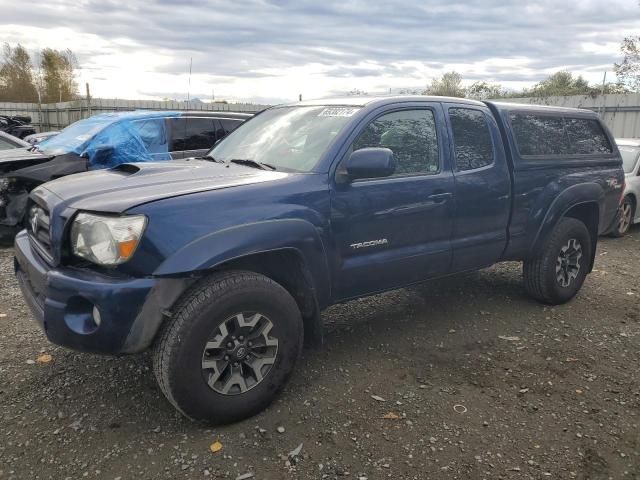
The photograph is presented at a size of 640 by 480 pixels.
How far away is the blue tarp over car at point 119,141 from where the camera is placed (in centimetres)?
689

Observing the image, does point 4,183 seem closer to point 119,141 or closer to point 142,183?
point 119,141

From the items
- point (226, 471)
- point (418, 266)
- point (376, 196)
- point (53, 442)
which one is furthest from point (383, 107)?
point (53, 442)

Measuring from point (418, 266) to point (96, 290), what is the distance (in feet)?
7.11

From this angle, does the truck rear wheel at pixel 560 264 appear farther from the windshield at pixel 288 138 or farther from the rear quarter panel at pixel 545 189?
the windshield at pixel 288 138

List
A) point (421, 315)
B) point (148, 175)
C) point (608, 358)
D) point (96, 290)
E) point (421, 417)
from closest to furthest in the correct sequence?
point (96, 290) < point (421, 417) < point (148, 175) < point (608, 358) < point (421, 315)

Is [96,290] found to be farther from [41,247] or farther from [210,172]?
[210,172]

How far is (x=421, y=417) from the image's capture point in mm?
3080

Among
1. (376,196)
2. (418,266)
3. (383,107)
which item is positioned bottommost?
(418,266)

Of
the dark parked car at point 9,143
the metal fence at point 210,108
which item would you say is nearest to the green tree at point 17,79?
the metal fence at point 210,108

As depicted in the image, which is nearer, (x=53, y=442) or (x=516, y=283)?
(x=53, y=442)

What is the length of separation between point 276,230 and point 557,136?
3207 mm

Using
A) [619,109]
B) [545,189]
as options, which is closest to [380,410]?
[545,189]

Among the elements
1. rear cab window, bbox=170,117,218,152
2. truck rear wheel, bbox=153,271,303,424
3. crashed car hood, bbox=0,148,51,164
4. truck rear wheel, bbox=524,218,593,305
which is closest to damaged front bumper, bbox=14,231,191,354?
truck rear wheel, bbox=153,271,303,424

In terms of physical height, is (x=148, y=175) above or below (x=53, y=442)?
above
